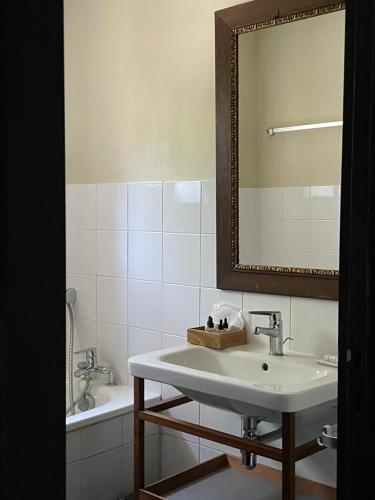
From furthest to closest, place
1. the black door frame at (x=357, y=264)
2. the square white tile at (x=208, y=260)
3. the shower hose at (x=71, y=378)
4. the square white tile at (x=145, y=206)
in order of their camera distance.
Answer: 1. the shower hose at (x=71, y=378)
2. the square white tile at (x=145, y=206)
3. the square white tile at (x=208, y=260)
4. the black door frame at (x=357, y=264)

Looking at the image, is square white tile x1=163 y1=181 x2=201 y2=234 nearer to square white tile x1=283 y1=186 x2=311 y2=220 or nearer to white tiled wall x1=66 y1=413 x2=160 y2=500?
square white tile x1=283 y1=186 x2=311 y2=220

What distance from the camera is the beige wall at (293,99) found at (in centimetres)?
208

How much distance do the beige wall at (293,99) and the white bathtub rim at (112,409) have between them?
3.20ft

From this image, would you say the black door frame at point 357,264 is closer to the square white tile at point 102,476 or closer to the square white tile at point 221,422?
the square white tile at point 221,422

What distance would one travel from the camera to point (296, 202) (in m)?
2.18

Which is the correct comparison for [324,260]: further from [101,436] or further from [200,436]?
[101,436]
